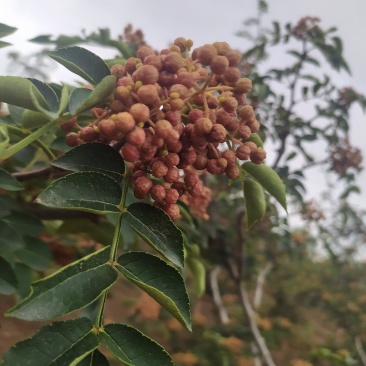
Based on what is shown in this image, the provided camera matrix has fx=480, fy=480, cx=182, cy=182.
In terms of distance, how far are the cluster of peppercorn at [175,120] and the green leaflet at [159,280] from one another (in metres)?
0.12

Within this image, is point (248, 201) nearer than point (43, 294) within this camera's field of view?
No

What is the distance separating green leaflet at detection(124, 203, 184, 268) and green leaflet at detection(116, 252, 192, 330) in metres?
0.03

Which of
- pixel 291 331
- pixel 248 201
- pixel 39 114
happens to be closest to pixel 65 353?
pixel 39 114

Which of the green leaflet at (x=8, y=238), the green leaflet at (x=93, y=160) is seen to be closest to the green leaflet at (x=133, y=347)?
the green leaflet at (x=93, y=160)

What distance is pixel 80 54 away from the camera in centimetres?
76

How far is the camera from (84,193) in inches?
27.4

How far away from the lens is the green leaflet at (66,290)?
0.59 meters

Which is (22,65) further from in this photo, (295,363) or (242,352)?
(295,363)

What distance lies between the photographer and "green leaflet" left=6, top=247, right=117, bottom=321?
1.92 feet

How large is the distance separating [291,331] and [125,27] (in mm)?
3606

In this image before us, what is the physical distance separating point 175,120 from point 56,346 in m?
0.35

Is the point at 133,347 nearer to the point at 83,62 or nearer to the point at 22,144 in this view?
the point at 22,144

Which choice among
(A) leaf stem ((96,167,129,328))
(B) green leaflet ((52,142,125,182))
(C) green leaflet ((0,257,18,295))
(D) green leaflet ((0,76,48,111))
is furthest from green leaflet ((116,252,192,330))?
(C) green leaflet ((0,257,18,295))

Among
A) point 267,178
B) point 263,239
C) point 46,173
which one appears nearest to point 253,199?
point 267,178
